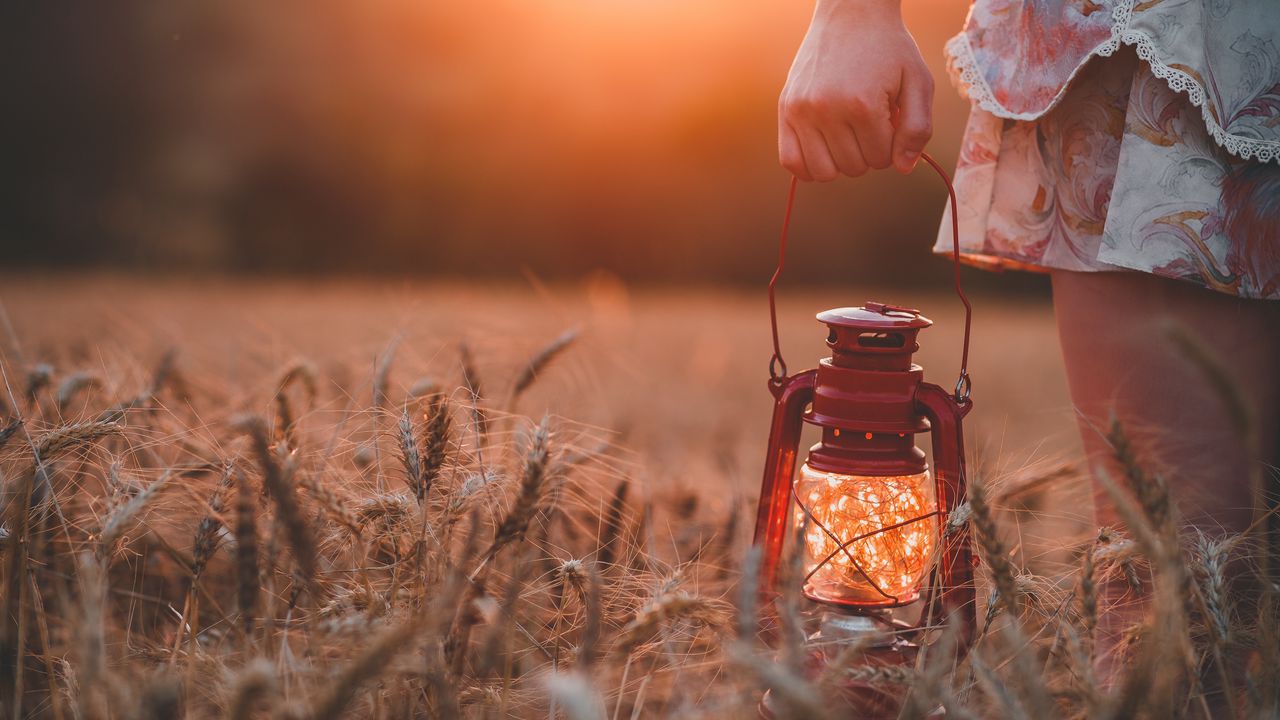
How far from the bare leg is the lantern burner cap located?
25cm

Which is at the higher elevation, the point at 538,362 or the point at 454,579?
the point at 538,362

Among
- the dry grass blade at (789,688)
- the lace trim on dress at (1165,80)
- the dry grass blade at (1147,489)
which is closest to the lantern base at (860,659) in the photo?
the dry grass blade at (1147,489)

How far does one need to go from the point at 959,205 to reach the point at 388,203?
9.11 metres

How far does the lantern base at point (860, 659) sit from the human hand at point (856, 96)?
1.83ft

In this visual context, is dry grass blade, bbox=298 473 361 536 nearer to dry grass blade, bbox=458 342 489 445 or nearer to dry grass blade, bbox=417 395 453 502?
dry grass blade, bbox=417 395 453 502

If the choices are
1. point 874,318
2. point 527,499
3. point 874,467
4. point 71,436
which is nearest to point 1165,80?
point 874,318

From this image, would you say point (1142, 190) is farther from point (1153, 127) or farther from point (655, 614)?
point (655, 614)

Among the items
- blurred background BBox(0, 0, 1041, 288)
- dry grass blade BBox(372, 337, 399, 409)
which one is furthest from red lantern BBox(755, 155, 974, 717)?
blurred background BBox(0, 0, 1041, 288)

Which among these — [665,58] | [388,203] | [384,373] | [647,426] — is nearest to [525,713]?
[384,373]

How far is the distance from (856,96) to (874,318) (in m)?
0.26

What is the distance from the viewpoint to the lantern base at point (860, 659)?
1.11 m

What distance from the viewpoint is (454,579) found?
774mm

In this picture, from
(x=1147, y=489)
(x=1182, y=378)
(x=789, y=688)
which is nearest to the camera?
(x=789, y=688)

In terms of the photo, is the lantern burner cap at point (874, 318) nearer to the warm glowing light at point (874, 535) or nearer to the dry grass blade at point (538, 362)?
the warm glowing light at point (874, 535)
